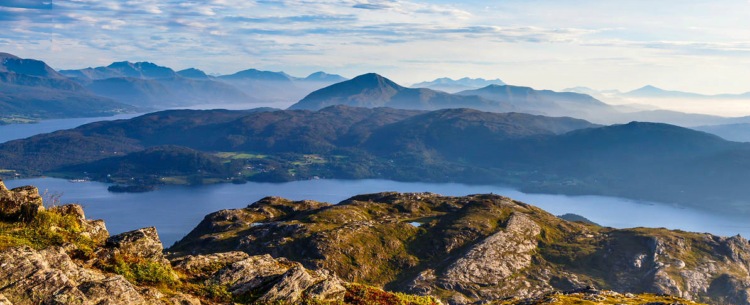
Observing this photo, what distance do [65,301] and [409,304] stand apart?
875 inches

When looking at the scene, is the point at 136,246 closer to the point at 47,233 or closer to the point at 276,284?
the point at 47,233

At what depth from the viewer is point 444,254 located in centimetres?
14625

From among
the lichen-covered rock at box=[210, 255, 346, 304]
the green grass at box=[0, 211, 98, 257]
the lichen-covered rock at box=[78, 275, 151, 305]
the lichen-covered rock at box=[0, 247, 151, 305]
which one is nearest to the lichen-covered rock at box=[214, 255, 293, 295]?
the lichen-covered rock at box=[210, 255, 346, 304]

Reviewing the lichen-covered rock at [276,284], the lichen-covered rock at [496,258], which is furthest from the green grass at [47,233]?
the lichen-covered rock at [496,258]

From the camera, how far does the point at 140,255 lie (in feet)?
111

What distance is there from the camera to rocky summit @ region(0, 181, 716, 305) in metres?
36.3

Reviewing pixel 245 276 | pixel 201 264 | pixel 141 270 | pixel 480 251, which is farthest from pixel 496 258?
pixel 141 270

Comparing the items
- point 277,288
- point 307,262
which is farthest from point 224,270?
point 307,262

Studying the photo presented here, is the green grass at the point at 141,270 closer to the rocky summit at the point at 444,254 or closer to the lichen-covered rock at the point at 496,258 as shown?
the rocky summit at the point at 444,254

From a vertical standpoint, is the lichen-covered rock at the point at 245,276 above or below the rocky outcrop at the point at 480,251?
above

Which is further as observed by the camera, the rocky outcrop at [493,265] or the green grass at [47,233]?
the rocky outcrop at [493,265]

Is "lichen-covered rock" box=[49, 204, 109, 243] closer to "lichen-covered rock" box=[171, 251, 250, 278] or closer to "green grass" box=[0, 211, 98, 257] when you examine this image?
"green grass" box=[0, 211, 98, 257]

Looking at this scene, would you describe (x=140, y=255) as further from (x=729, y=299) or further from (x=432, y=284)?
(x=729, y=299)

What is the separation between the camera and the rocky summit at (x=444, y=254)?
36.3 meters
